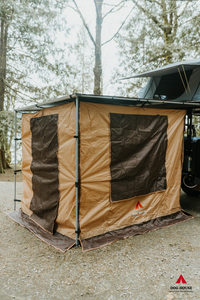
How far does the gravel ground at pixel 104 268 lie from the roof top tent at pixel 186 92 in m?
1.55

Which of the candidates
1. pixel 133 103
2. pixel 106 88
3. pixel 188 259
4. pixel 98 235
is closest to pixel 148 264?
pixel 188 259

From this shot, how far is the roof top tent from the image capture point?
5.18 m

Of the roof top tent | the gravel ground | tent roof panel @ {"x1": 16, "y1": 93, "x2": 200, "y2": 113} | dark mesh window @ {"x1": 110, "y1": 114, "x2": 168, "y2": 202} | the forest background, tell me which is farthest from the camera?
the forest background

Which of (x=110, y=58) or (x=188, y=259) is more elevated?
(x=110, y=58)

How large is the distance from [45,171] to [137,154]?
1.68m

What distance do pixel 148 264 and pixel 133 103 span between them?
255 centimetres

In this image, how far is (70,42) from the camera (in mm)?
10273

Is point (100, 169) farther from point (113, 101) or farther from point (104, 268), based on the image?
point (104, 268)

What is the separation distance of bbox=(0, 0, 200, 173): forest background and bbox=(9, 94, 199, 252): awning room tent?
5443mm

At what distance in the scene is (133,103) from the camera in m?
4.20

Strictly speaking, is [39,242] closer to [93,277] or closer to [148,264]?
[93,277]
